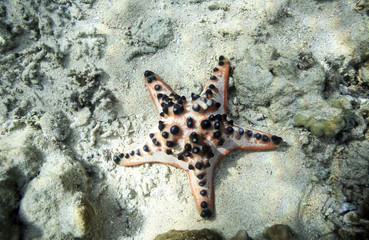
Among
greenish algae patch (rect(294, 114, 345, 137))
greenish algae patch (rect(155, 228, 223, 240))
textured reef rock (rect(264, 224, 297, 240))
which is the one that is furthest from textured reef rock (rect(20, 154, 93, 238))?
greenish algae patch (rect(294, 114, 345, 137))

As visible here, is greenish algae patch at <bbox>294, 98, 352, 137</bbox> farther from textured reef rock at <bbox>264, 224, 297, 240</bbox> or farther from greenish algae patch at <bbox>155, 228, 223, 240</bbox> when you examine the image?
greenish algae patch at <bbox>155, 228, 223, 240</bbox>

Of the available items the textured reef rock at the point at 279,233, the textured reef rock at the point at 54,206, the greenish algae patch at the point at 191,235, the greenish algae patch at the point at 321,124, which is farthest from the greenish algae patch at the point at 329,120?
the textured reef rock at the point at 54,206

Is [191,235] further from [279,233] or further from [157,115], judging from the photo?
[157,115]

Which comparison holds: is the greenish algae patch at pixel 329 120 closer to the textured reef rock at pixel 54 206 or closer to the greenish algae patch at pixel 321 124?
the greenish algae patch at pixel 321 124

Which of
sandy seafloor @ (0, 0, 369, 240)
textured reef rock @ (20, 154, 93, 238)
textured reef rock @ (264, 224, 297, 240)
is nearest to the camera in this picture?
textured reef rock @ (20, 154, 93, 238)

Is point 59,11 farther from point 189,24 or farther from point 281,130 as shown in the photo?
point 281,130

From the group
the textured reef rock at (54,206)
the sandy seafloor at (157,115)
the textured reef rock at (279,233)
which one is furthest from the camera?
the sandy seafloor at (157,115)

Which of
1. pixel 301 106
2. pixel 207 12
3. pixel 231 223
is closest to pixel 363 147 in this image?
pixel 301 106

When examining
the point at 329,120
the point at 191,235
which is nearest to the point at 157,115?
the point at 191,235

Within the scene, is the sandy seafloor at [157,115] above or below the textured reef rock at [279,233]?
above
